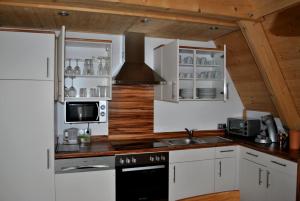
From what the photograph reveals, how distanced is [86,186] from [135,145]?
72 cm

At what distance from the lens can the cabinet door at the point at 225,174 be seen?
319cm

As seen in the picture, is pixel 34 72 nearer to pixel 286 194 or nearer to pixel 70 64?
pixel 70 64

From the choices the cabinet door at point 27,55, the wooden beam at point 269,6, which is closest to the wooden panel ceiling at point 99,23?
the cabinet door at point 27,55

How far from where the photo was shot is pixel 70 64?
3100mm

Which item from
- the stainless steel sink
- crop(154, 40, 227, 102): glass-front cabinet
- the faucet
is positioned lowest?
the stainless steel sink

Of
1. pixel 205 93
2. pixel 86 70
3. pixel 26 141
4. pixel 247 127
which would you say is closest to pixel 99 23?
pixel 86 70

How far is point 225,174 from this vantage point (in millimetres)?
3229

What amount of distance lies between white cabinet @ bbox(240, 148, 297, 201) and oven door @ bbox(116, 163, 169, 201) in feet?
3.28

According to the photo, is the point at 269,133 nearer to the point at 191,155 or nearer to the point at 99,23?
the point at 191,155

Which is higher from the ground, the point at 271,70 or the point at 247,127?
the point at 271,70

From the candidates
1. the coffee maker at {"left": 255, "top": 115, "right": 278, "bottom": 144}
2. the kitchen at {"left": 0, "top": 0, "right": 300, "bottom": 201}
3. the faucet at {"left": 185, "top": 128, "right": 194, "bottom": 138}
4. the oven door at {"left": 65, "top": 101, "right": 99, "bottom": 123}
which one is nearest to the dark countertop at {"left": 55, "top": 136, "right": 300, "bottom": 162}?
the kitchen at {"left": 0, "top": 0, "right": 300, "bottom": 201}

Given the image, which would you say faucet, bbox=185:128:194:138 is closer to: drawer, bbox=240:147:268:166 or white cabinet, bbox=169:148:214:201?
white cabinet, bbox=169:148:214:201

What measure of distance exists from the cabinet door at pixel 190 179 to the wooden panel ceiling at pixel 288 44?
1.31 metres

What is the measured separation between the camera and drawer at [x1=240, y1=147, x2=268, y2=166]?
2853mm
